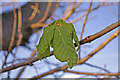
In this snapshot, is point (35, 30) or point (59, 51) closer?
point (59, 51)

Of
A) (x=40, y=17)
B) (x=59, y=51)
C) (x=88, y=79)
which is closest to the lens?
(x=59, y=51)

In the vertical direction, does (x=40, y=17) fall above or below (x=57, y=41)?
above

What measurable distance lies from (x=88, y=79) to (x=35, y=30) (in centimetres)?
58

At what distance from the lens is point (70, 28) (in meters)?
0.24

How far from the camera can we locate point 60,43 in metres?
0.21

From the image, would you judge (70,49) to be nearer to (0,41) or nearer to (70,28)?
(70,28)

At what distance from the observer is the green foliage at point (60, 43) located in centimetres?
20

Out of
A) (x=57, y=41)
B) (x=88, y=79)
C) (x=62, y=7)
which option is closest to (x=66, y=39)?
(x=57, y=41)

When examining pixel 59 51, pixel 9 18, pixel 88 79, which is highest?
pixel 9 18

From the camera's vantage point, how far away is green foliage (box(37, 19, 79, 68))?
203mm

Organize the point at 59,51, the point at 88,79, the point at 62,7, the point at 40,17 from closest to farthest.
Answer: the point at 59,51 < the point at 88,79 < the point at 62,7 < the point at 40,17

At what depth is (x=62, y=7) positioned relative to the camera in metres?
0.97

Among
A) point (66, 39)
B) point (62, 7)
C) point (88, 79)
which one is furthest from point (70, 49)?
point (62, 7)

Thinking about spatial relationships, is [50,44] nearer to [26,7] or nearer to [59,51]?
[59,51]
